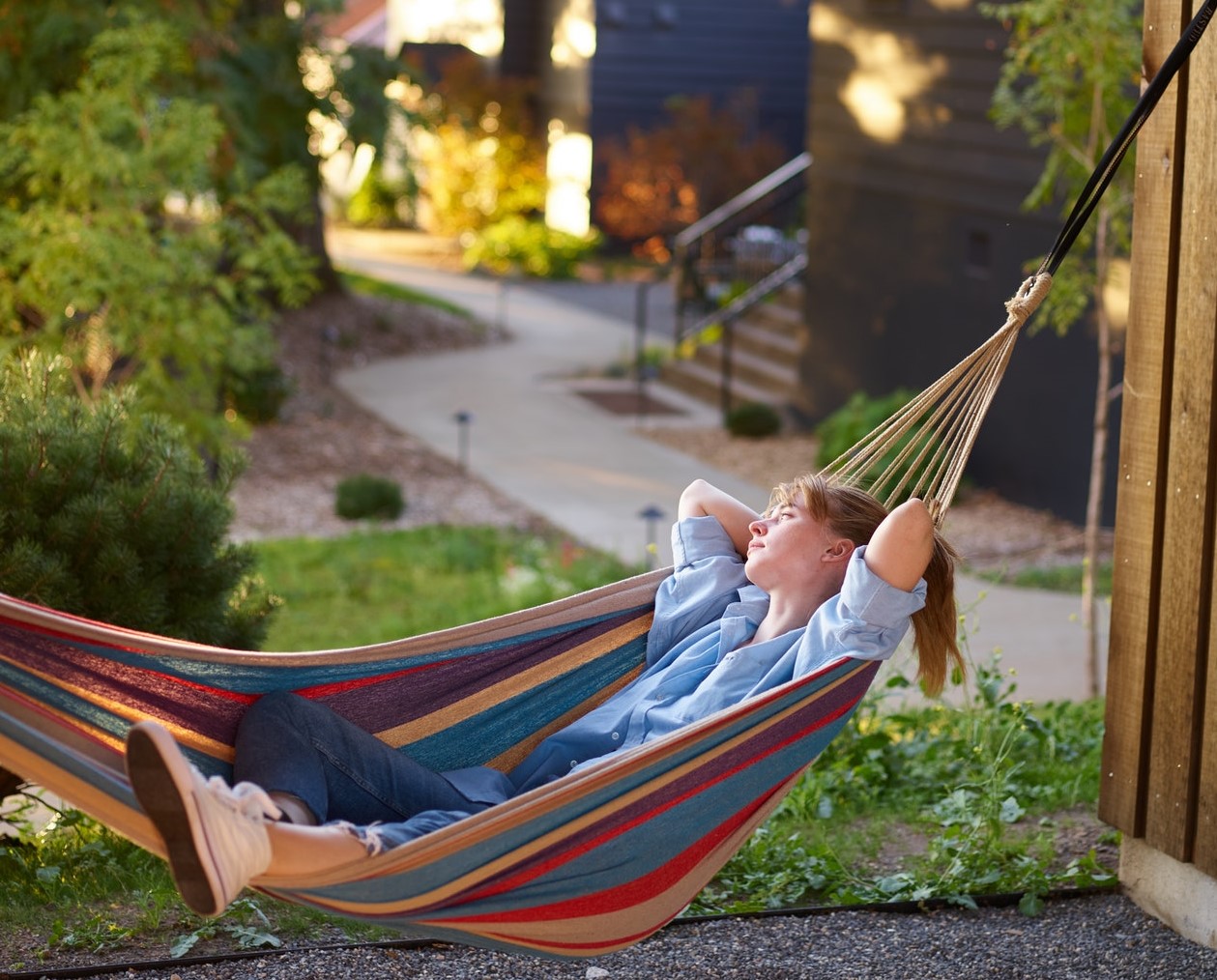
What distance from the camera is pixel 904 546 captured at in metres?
2.37

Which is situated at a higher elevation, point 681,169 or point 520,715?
point 681,169

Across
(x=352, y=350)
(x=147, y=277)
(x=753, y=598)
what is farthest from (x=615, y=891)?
(x=352, y=350)

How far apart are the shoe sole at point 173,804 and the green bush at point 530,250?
1415 cm

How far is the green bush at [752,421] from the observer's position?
862 centimetres

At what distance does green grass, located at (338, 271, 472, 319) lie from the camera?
12.9 meters

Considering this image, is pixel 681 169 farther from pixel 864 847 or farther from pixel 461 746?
pixel 461 746

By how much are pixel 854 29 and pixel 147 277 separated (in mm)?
4260

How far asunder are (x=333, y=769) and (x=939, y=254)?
601 cm

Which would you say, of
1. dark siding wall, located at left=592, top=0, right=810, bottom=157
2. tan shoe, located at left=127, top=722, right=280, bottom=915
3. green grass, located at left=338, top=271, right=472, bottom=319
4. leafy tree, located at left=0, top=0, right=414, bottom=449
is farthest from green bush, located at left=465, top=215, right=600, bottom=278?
tan shoe, located at left=127, top=722, right=280, bottom=915

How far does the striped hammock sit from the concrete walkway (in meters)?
1.50

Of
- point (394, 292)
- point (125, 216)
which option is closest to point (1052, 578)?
point (125, 216)

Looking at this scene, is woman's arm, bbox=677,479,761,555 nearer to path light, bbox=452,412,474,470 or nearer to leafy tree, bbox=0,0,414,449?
leafy tree, bbox=0,0,414,449

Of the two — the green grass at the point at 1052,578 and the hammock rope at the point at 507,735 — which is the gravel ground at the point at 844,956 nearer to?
the hammock rope at the point at 507,735

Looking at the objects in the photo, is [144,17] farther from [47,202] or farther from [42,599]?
[42,599]
